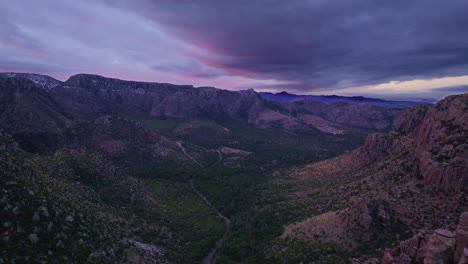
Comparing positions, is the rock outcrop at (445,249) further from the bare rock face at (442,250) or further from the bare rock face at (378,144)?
the bare rock face at (378,144)

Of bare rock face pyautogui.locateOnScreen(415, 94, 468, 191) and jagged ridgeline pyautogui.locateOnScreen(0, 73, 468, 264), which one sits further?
bare rock face pyautogui.locateOnScreen(415, 94, 468, 191)

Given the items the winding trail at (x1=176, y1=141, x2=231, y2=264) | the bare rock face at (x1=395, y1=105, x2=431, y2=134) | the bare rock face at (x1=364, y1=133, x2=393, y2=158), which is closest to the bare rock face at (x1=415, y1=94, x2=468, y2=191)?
the bare rock face at (x1=395, y1=105, x2=431, y2=134)

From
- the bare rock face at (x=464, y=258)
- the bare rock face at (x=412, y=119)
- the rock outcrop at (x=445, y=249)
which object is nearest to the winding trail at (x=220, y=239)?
the rock outcrop at (x=445, y=249)

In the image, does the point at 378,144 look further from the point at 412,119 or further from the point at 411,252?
the point at 411,252

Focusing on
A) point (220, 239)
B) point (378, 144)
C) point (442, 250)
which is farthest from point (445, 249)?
point (378, 144)

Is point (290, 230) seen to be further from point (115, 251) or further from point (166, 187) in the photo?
point (166, 187)

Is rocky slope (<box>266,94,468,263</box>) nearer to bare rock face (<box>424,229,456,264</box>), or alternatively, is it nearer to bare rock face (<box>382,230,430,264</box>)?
bare rock face (<box>382,230,430,264</box>)

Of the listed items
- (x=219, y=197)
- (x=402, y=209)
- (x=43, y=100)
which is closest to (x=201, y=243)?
(x=219, y=197)
